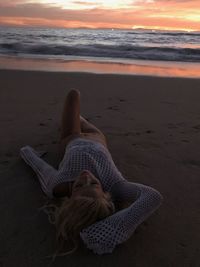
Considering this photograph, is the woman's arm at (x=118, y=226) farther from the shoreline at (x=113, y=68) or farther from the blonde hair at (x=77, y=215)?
the shoreline at (x=113, y=68)

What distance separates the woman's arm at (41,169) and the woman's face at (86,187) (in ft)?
1.43

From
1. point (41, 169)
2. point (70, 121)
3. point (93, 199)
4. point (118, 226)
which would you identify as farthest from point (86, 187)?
point (70, 121)

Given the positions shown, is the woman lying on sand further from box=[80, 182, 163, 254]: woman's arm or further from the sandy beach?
the sandy beach

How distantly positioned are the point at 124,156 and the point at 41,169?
98 centimetres

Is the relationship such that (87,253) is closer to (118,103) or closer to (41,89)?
(118,103)

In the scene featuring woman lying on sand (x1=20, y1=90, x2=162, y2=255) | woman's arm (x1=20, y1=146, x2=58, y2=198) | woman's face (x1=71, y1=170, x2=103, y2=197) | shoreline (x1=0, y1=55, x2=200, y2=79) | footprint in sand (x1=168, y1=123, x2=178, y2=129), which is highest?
woman's face (x1=71, y1=170, x2=103, y2=197)

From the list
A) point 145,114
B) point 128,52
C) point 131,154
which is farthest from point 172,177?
point 128,52

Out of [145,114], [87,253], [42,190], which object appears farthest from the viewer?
[145,114]

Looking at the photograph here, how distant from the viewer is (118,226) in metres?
2.38

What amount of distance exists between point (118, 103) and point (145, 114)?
30.0 inches

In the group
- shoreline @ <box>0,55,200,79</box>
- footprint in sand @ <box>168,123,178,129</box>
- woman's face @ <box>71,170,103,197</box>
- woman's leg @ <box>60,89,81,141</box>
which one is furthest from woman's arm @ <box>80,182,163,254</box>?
shoreline @ <box>0,55,200,79</box>

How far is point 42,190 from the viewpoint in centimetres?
323

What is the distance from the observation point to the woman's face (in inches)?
94.9

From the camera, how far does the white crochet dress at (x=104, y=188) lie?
2.36 metres
